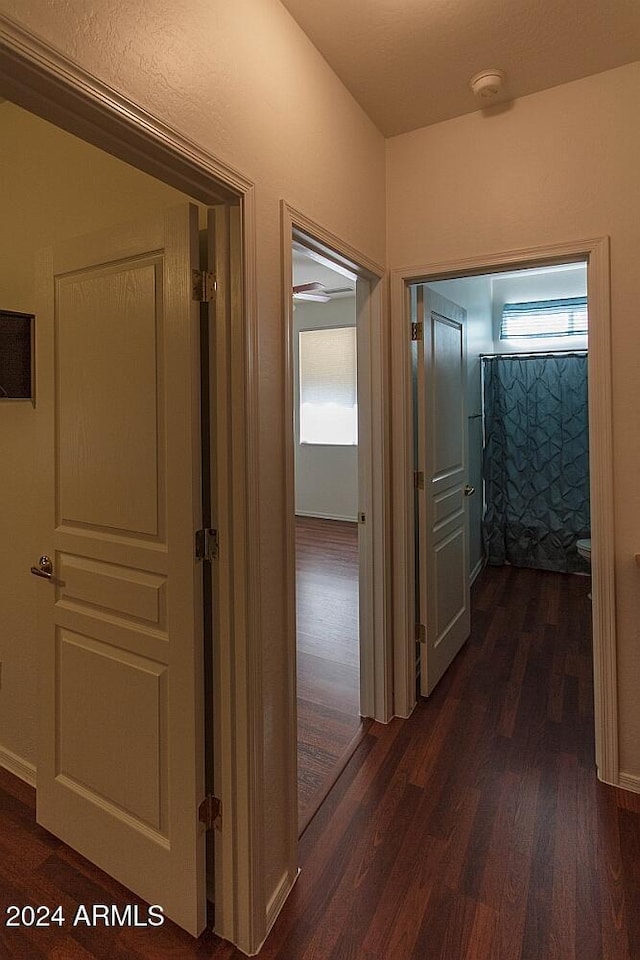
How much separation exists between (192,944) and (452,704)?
1577 mm

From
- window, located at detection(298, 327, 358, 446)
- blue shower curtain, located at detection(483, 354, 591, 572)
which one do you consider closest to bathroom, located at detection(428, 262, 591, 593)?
blue shower curtain, located at detection(483, 354, 591, 572)

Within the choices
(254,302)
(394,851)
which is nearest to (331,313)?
(254,302)

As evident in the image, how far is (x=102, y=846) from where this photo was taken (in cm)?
162

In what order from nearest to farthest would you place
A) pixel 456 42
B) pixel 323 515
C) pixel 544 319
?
pixel 456 42 → pixel 544 319 → pixel 323 515

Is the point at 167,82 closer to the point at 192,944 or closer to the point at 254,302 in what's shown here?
the point at 254,302

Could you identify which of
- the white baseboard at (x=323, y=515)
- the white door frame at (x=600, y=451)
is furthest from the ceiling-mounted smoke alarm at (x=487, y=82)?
the white baseboard at (x=323, y=515)

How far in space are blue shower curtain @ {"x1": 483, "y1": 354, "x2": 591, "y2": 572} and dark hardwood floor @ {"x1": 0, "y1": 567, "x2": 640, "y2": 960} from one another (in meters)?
2.39

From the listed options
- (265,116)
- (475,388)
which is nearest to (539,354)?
(475,388)

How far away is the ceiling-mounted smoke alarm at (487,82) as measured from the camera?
1939 mm

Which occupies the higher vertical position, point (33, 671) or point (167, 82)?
point (167, 82)

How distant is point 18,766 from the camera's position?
2.07 metres

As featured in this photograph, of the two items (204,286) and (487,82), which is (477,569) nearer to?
(487,82)

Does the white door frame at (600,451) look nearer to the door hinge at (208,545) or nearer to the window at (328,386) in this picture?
the door hinge at (208,545)

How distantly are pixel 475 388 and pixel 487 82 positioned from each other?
9.98 ft
